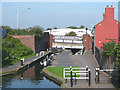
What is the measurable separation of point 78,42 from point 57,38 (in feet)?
19.3

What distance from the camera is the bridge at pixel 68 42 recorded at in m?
49.2

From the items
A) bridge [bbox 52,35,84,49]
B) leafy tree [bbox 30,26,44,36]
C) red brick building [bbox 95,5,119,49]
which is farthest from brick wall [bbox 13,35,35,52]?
red brick building [bbox 95,5,119,49]

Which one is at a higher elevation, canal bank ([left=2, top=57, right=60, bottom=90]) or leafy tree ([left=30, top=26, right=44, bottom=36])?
leafy tree ([left=30, top=26, right=44, bottom=36])

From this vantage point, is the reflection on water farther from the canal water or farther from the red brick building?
the red brick building

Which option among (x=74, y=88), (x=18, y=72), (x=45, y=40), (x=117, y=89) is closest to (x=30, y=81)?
(x=18, y=72)

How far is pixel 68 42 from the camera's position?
5172 cm

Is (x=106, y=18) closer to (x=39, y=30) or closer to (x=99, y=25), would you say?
(x=99, y=25)

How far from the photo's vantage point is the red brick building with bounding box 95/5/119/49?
97.0 ft

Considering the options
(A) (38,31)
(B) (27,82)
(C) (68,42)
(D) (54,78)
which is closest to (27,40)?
(A) (38,31)

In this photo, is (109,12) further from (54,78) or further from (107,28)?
(54,78)

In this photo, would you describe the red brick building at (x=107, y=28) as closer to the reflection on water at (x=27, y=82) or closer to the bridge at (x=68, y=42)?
→ the reflection on water at (x=27, y=82)

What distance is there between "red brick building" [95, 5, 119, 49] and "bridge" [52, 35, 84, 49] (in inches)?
605

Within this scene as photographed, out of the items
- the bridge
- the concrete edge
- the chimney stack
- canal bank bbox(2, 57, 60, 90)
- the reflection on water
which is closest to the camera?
canal bank bbox(2, 57, 60, 90)

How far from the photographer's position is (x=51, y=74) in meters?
18.8
